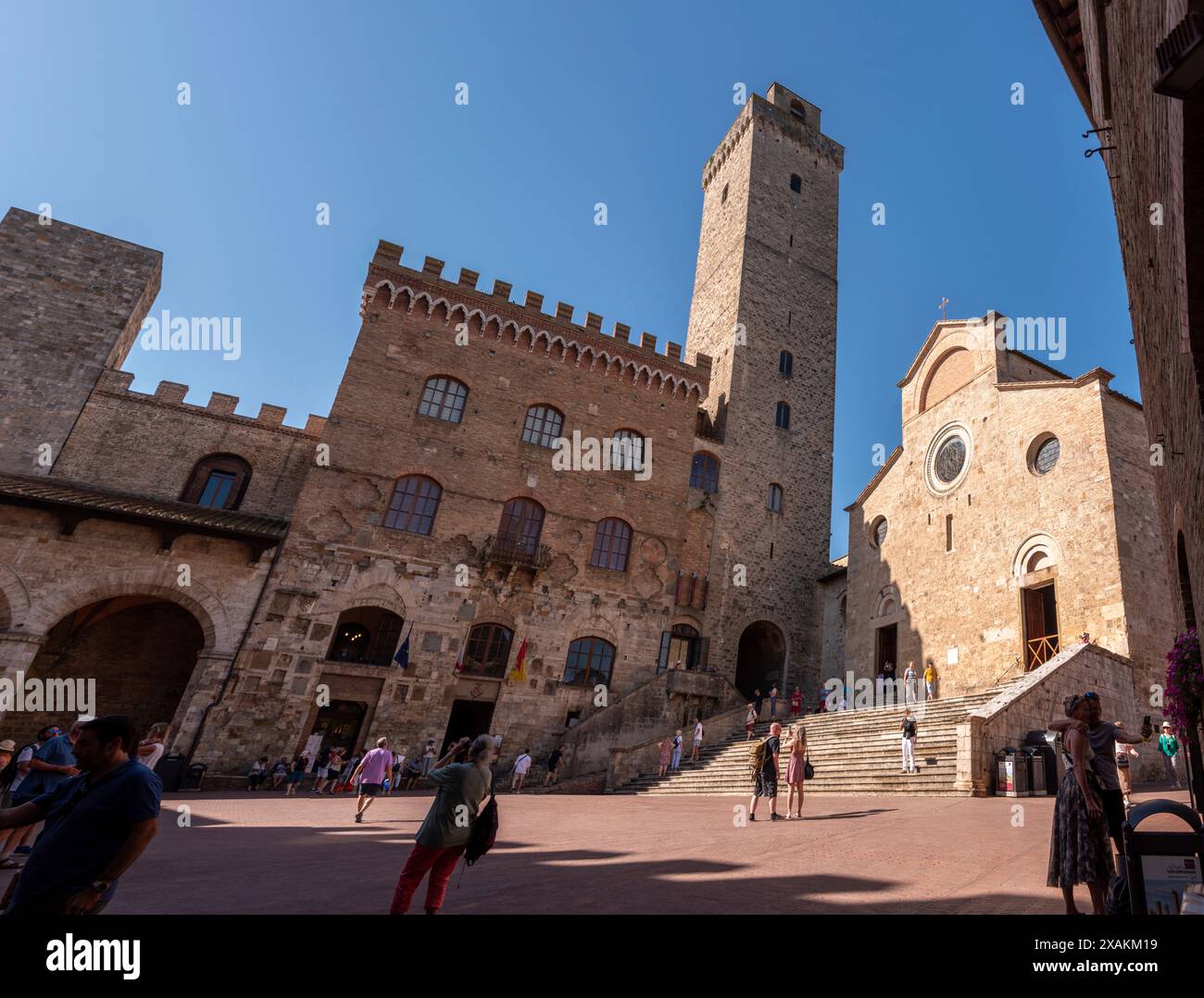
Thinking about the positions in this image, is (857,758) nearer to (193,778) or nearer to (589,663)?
(589,663)

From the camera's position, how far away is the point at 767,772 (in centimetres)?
949

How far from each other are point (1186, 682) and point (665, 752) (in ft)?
41.4

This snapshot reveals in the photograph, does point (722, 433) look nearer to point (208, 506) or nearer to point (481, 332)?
point (481, 332)

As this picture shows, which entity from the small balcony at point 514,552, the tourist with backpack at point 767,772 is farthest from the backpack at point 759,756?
the small balcony at point 514,552

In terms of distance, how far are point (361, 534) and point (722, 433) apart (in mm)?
15157

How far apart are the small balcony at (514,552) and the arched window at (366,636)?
3377 millimetres

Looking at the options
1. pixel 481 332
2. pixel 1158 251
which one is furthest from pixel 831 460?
pixel 1158 251

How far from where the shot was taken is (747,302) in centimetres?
2870

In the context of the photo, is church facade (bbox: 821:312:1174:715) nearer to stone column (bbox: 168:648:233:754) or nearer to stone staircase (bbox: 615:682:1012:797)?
stone staircase (bbox: 615:682:1012:797)

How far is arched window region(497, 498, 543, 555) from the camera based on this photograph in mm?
20531

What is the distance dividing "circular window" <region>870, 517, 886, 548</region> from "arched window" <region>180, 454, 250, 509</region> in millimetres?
23105

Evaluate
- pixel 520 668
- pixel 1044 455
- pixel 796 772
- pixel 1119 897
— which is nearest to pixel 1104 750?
pixel 1119 897

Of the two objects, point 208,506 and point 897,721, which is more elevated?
point 208,506
